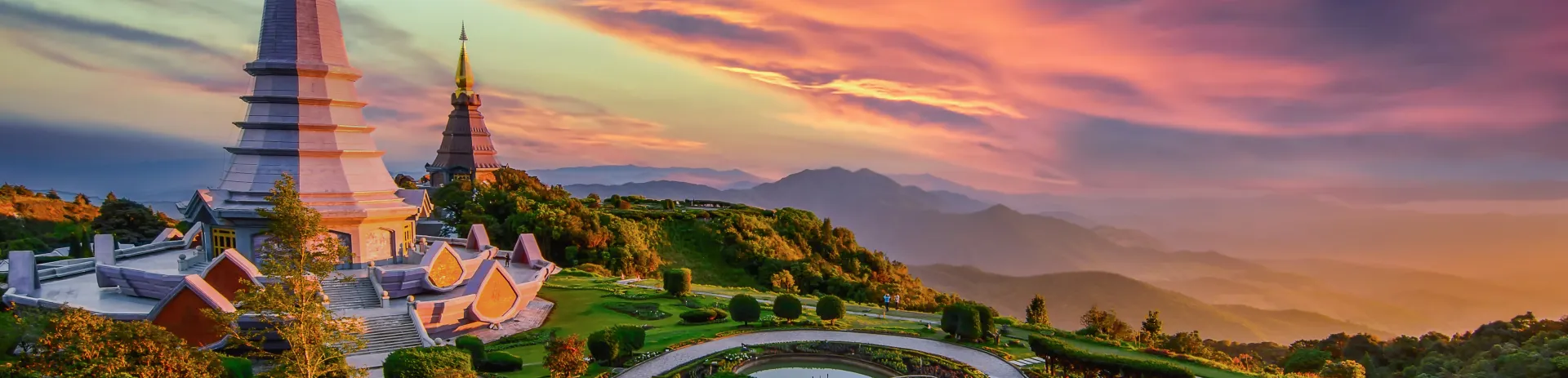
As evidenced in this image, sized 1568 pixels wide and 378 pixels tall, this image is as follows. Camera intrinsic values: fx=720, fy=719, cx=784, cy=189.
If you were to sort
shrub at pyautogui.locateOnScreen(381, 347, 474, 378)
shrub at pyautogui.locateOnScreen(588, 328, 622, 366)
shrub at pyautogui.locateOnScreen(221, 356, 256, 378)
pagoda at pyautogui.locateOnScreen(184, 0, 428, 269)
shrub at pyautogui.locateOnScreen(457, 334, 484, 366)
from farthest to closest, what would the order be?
pagoda at pyautogui.locateOnScreen(184, 0, 428, 269), shrub at pyautogui.locateOnScreen(588, 328, 622, 366), shrub at pyautogui.locateOnScreen(457, 334, 484, 366), shrub at pyautogui.locateOnScreen(381, 347, 474, 378), shrub at pyautogui.locateOnScreen(221, 356, 256, 378)

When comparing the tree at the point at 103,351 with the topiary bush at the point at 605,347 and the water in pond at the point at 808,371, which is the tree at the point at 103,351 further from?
the water in pond at the point at 808,371

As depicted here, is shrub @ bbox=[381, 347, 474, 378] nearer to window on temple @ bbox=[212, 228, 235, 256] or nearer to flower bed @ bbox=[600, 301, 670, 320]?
flower bed @ bbox=[600, 301, 670, 320]

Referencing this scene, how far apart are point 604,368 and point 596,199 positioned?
166 ft

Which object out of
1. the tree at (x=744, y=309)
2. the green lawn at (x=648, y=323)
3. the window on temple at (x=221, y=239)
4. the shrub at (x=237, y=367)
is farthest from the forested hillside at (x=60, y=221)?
the tree at (x=744, y=309)

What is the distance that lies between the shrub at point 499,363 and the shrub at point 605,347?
2.13m

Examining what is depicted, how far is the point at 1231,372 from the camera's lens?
2328 cm

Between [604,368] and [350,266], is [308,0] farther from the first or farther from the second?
[604,368]

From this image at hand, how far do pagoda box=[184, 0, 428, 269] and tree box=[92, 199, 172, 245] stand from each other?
86.2ft

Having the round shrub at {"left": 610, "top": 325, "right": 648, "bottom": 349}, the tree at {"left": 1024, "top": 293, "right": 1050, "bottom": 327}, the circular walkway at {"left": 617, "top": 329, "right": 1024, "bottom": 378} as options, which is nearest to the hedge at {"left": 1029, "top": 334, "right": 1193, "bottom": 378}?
the circular walkway at {"left": 617, "top": 329, "right": 1024, "bottom": 378}

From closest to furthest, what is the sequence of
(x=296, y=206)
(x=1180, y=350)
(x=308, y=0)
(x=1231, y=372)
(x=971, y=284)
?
1. (x=296, y=206)
2. (x=1231, y=372)
3. (x=1180, y=350)
4. (x=308, y=0)
5. (x=971, y=284)

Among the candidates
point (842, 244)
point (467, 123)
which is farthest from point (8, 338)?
point (842, 244)

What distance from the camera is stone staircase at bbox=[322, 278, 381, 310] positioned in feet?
79.6

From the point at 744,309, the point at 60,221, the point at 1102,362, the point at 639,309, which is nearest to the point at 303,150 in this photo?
the point at 639,309

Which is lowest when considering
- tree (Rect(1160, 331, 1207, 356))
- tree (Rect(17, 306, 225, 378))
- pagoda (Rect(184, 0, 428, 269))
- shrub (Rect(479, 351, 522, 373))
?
tree (Rect(1160, 331, 1207, 356))
